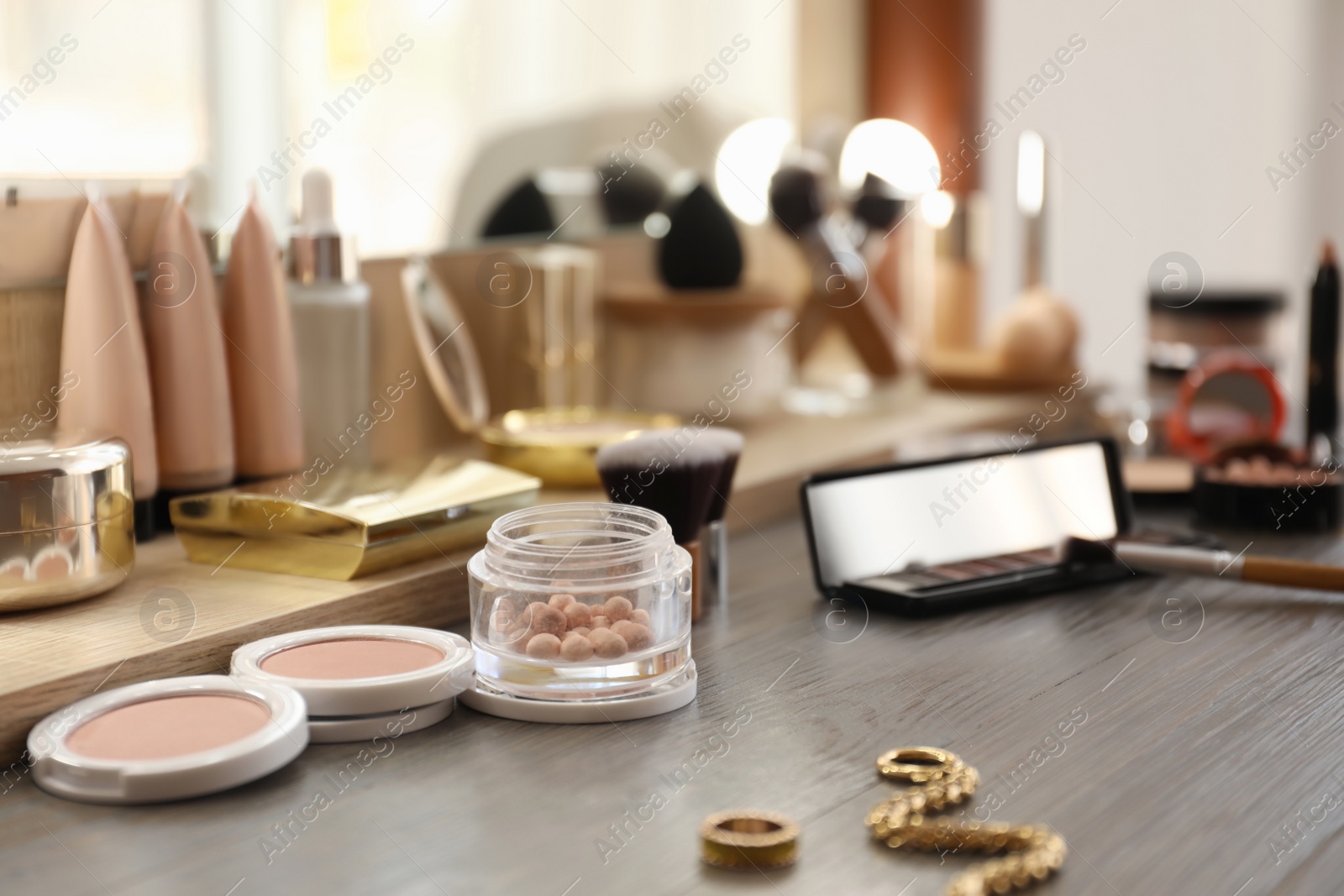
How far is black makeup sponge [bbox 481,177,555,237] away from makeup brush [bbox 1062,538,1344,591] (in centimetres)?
53

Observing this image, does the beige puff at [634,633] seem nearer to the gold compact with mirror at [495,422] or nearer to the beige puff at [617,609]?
the beige puff at [617,609]

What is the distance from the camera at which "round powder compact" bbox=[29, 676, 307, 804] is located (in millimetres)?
515

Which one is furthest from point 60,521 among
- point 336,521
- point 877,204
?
point 877,204

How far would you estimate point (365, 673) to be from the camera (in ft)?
2.03

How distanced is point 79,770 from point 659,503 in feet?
1.04

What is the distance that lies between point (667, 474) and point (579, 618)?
0.37 feet

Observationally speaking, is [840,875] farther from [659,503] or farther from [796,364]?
[796,364]

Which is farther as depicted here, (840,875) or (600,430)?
(600,430)

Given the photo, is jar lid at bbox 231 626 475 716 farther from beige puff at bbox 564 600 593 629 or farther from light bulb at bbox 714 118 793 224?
light bulb at bbox 714 118 793 224

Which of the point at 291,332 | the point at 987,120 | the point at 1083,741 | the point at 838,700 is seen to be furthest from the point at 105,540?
the point at 987,120

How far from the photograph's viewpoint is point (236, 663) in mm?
609

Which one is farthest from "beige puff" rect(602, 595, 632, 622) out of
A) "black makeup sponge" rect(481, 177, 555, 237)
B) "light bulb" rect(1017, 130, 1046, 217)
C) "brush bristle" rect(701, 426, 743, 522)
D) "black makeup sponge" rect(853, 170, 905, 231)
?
"light bulb" rect(1017, 130, 1046, 217)

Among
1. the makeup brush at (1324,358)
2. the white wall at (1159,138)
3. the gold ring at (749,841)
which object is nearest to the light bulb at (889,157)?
the white wall at (1159,138)

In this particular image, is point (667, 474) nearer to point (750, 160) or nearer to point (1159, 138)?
point (750, 160)
